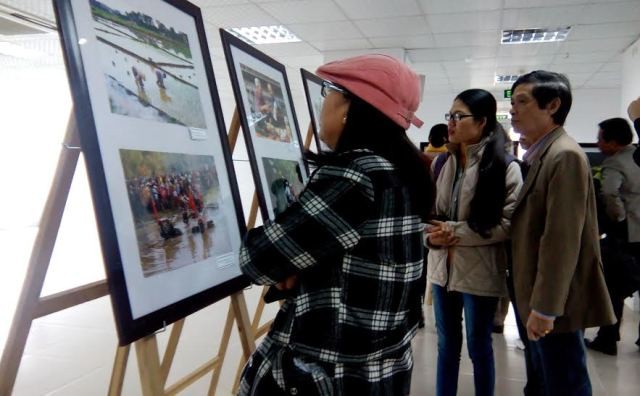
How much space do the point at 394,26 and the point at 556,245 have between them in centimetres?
461

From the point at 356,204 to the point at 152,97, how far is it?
25.0 inches

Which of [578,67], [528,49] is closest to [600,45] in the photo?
[528,49]

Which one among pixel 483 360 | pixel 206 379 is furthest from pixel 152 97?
pixel 206 379

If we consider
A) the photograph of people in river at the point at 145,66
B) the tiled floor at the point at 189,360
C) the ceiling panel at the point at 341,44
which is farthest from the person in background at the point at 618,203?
the ceiling panel at the point at 341,44

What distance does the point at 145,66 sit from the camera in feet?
3.78

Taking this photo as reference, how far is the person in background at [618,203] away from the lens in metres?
2.84

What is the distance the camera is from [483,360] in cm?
183

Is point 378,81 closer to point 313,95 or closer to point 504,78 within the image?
point 313,95

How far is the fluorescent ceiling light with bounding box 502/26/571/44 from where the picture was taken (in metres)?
5.64

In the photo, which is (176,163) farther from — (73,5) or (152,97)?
(73,5)

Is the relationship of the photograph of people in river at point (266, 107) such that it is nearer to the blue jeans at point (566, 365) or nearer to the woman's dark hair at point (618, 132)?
the blue jeans at point (566, 365)

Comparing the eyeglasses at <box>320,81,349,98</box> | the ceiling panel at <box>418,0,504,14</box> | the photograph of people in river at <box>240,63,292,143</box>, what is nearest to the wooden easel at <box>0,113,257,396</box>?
the eyeglasses at <box>320,81,349,98</box>

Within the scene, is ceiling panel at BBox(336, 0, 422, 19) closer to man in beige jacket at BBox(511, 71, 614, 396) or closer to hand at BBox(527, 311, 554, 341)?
man in beige jacket at BBox(511, 71, 614, 396)

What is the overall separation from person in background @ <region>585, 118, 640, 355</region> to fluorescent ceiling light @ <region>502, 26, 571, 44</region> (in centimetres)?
317
